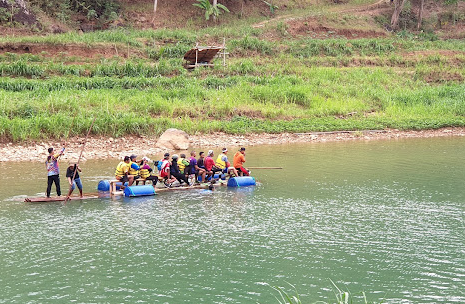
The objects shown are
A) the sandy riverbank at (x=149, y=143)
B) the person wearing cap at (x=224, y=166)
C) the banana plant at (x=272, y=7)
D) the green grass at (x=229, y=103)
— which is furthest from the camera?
the banana plant at (x=272, y=7)

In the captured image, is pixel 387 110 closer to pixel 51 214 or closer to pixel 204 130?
pixel 204 130

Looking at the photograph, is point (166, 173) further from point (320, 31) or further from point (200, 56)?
point (320, 31)

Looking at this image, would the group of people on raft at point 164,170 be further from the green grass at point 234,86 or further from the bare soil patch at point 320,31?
the bare soil patch at point 320,31

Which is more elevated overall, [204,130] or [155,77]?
[155,77]

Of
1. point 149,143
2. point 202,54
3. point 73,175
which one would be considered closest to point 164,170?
point 73,175

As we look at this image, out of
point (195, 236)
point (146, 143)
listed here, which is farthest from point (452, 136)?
point (195, 236)

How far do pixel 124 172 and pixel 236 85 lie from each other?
20614 millimetres

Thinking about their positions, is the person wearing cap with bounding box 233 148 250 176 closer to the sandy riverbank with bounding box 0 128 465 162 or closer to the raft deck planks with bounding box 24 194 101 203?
the sandy riverbank with bounding box 0 128 465 162

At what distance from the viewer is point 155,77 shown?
131 feet

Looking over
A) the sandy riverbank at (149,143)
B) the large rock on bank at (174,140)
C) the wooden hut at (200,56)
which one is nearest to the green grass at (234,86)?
the sandy riverbank at (149,143)

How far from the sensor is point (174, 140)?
29.9 meters

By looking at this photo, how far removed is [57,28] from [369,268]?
4372 centimetres

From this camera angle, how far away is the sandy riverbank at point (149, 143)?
89.3ft

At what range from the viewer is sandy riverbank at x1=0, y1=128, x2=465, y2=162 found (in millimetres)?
27219
